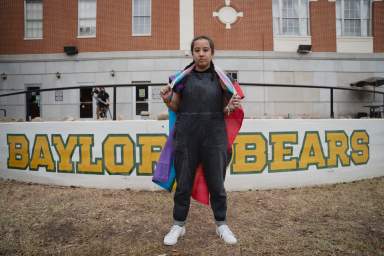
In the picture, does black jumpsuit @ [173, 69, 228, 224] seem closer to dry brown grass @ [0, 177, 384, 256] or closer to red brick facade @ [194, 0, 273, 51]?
dry brown grass @ [0, 177, 384, 256]

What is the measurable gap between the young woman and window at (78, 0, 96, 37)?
49.6ft

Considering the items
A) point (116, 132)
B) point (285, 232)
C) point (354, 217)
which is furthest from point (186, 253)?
point (116, 132)

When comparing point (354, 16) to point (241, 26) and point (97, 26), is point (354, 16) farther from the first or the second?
point (97, 26)

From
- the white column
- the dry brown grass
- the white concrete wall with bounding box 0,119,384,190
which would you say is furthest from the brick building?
the dry brown grass

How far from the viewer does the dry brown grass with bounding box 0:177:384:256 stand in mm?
3150

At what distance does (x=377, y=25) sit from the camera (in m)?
16.8

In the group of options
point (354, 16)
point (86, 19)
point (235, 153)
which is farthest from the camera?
point (354, 16)

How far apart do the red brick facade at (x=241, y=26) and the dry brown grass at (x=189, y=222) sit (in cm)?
1198

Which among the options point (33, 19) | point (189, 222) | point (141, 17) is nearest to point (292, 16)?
point (141, 17)

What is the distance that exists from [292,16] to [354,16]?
3.95 metres

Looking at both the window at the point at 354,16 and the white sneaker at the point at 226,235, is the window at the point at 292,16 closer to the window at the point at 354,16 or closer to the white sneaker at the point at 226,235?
the window at the point at 354,16

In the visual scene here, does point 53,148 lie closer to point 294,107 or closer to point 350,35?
point 294,107

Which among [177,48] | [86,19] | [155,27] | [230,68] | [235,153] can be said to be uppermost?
[86,19]

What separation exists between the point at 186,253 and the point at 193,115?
1509 mm
